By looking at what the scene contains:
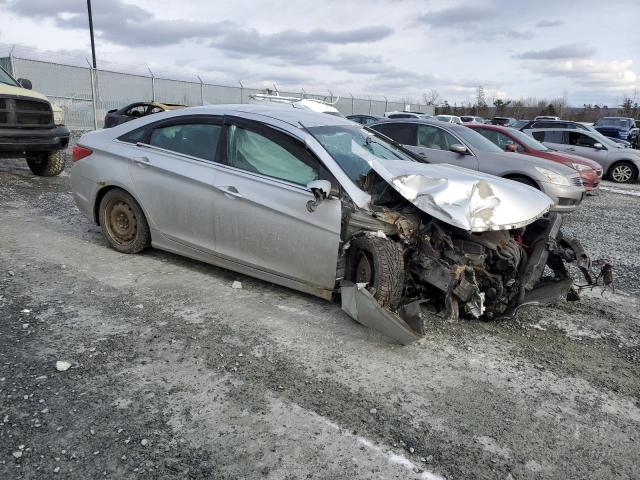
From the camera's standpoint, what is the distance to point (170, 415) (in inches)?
109

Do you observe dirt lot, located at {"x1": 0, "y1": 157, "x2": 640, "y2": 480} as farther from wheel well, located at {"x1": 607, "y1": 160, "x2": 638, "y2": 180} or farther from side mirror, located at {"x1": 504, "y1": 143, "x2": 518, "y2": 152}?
wheel well, located at {"x1": 607, "y1": 160, "x2": 638, "y2": 180}

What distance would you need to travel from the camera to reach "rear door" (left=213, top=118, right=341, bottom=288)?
156 inches

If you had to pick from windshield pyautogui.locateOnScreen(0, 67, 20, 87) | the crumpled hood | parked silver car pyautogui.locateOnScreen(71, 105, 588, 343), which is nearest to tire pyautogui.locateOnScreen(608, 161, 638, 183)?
parked silver car pyautogui.locateOnScreen(71, 105, 588, 343)

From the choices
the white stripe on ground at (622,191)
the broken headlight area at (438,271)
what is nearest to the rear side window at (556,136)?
the white stripe on ground at (622,191)

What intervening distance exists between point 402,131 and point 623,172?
895 centimetres

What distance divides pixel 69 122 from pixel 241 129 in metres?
18.5

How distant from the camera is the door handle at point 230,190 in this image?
14.1 feet

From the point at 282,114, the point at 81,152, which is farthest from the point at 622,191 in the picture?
the point at 81,152

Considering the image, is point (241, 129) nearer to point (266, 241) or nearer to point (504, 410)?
point (266, 241)

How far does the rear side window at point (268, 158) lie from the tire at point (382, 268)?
72cm

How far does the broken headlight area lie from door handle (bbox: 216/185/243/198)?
1090mm

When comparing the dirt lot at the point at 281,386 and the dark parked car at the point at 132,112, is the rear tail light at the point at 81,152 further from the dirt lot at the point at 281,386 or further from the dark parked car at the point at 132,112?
the dark parked car at the point at 132,112

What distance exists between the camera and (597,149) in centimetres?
1436

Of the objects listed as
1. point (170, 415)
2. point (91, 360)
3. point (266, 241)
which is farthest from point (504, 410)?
point (91, 360)
